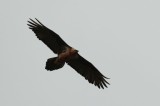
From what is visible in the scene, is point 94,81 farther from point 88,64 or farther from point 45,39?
point 45,39

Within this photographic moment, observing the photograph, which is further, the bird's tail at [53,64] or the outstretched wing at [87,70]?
the outstretched wing at [87,70]

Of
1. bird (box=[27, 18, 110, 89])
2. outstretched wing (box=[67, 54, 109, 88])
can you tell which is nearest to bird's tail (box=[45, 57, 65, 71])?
bird (box=[27, 18, 110, 89])

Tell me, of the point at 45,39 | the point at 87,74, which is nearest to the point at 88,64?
the point at 87,74

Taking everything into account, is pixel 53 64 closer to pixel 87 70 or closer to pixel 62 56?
pixel 62 56

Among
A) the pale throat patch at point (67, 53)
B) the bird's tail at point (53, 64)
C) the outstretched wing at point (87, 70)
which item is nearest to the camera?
the bird's tail at point (53, 64)

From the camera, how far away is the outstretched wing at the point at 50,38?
73.9ft

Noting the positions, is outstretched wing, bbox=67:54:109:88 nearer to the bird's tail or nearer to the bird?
the bird

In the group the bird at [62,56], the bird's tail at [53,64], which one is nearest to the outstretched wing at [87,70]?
the bird at [62,56]

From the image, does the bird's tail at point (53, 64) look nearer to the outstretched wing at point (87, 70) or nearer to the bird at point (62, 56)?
the bird at point (62, 56)

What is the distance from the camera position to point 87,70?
23.7m

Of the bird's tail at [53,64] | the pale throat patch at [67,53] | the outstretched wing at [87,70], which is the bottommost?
the bird's tail at [53,64]

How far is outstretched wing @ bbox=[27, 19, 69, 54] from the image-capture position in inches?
887

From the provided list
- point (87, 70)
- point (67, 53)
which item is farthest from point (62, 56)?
point (87, 70)

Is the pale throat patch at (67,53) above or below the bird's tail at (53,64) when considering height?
above
